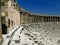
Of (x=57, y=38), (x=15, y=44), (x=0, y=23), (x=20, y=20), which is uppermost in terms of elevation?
(x=0, y=23)

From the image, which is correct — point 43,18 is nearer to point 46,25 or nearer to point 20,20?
point 46,25

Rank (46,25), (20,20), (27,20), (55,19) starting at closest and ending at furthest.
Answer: (20,20), (46,25), (27,20), (55,19)

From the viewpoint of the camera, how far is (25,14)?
31.1 meters

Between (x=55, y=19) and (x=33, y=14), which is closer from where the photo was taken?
(x=33, y=14)

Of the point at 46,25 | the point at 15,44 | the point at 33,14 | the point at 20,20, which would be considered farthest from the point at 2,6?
the point at 33,14

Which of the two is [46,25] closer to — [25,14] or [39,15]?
[25,14]

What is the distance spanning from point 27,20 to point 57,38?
5304 mm

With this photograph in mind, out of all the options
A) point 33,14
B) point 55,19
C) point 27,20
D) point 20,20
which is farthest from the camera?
point 55,19

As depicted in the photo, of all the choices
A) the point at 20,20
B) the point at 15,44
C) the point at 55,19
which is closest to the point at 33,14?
the point at 55,19

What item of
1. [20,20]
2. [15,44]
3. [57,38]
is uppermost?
[15,44]

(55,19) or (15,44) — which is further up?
(15,44)

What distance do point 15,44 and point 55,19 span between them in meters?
30.9

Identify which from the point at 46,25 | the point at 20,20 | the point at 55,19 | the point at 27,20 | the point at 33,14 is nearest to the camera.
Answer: the point at 20,20

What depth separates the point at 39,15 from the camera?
35875mm
